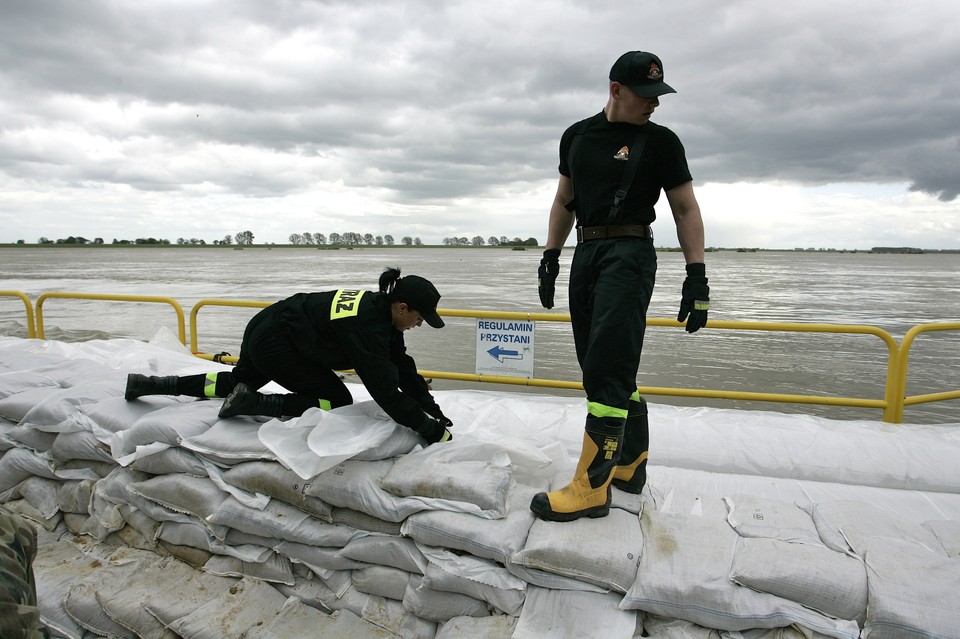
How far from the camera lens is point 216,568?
2.70 metres

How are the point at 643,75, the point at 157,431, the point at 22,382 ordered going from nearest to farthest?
the point at 643,75 → the point at 157,431 → the point at 22,382

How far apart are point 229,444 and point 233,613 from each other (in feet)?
2.31

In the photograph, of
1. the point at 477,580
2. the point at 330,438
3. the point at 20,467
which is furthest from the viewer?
the point at 20,467

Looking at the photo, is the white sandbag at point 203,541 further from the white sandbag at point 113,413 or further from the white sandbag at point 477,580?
the white sandbag at point 477,580

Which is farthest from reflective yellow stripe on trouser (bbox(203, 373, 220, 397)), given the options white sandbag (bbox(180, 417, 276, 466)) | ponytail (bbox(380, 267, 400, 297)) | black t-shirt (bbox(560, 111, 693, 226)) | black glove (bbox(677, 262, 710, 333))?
black glove (bbox(677, 262, 710, 333))

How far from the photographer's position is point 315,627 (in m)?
2.36

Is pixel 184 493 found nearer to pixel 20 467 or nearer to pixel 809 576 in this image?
pixel 20 467

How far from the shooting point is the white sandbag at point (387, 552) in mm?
2365

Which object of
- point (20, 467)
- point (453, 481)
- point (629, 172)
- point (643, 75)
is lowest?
point (20, 467)

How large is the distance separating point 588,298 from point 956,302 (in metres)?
23.3

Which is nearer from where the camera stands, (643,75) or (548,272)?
(643,75)

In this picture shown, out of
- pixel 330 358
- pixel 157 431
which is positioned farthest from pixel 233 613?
pixel 330 358

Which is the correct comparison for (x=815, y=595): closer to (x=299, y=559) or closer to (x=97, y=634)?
(x=299, y=559)

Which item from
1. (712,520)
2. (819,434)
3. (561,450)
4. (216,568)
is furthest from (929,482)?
(216,568)
